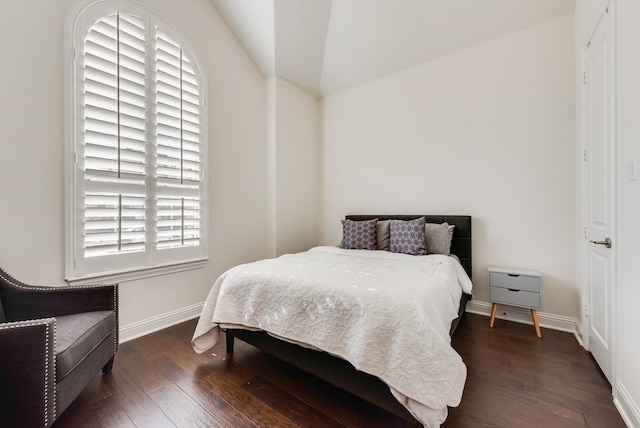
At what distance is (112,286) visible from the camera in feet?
5.94

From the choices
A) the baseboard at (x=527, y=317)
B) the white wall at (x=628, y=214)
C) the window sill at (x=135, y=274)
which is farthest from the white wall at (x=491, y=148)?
the window sill at (x=135, y=274)

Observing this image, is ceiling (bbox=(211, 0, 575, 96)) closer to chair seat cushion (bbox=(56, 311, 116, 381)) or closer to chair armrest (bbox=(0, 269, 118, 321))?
chair armrest (bbox=(0, 269, 118, 321))

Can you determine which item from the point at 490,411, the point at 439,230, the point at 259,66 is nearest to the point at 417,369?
the point at 490,411

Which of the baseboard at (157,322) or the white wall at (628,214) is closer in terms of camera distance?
the white wall at (628,214)

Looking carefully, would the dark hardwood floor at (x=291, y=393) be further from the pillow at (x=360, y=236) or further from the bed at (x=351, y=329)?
the pillow at (x=360, y=236)

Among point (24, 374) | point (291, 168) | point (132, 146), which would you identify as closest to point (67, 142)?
point (132, 146)

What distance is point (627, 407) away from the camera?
1.38m

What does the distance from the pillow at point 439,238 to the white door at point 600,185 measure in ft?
3.39

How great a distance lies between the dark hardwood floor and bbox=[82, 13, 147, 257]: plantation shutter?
979 millimetres

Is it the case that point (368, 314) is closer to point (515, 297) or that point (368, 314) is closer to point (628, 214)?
A: point (628, 214)

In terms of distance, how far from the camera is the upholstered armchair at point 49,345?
1152mm

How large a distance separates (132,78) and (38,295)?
1.84 m

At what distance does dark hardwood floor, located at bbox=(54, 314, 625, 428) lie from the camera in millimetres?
1408

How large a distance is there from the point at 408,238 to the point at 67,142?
3.08 m
